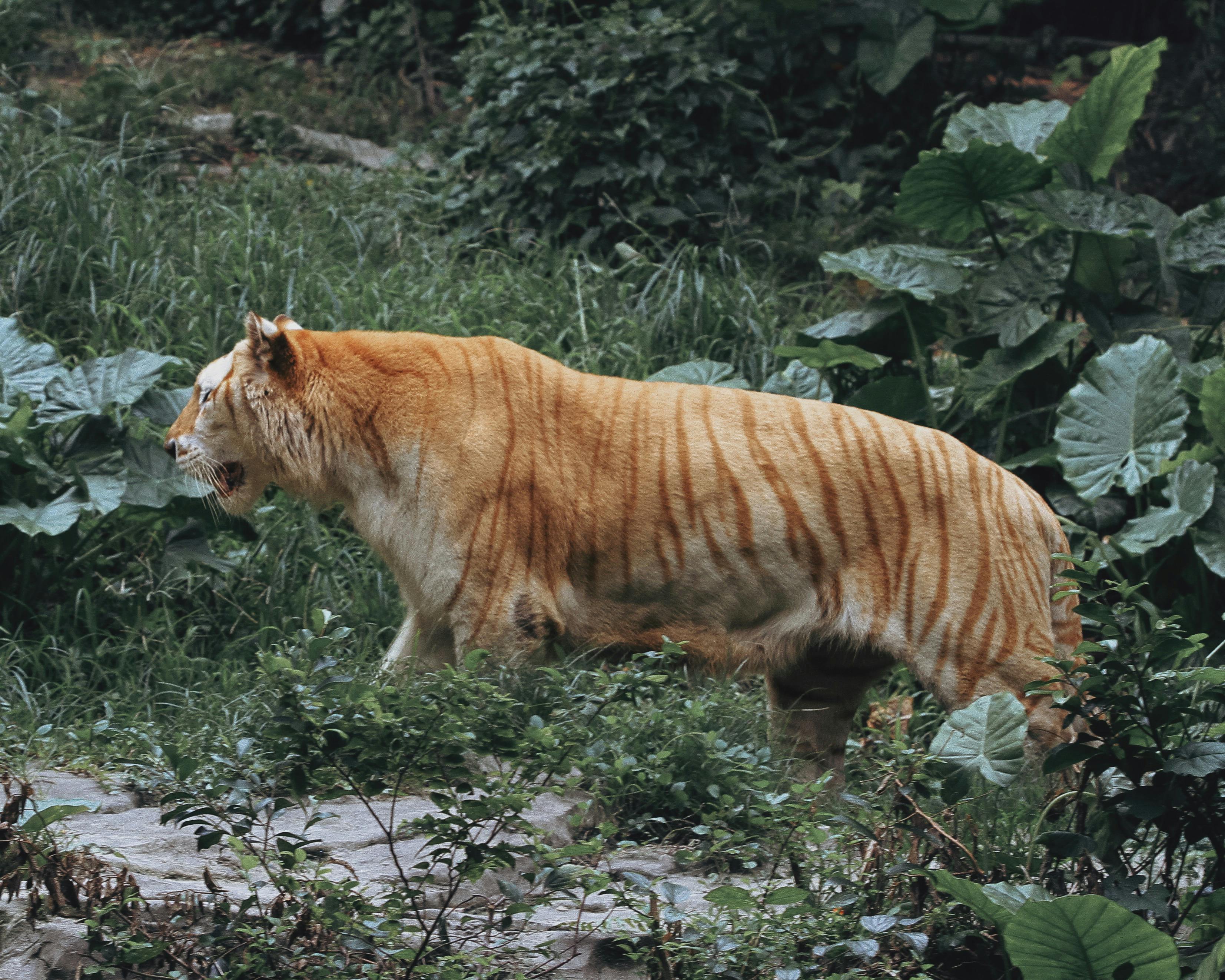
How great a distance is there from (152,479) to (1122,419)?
4008 millimetres

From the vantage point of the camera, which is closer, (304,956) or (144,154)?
(304,956)

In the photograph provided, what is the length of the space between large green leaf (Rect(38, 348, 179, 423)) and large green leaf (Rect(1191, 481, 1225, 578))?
417 cm

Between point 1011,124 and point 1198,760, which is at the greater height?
point 1011,124

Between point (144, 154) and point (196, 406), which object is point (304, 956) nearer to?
point (196, 406)

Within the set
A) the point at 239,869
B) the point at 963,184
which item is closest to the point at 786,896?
the point at 239,869

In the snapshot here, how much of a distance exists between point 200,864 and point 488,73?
20.5ft

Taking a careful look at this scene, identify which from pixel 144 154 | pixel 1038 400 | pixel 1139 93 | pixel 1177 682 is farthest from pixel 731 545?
pixel 144 154

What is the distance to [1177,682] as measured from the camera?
110 inches

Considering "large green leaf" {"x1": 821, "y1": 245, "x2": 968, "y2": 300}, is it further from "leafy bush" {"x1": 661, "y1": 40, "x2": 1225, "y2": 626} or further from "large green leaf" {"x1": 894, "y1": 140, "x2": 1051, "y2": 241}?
"large green leaf" {"x1": 894, "y1": 140, "x2": 1051, "y2": 241}

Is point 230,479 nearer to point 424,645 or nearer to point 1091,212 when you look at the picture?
point 424,645

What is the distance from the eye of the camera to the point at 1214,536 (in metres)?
5.36

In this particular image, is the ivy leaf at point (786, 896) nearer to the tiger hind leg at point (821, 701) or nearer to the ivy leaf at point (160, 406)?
the tiger hind leg at point (821, 701)

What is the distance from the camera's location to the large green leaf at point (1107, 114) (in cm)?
612

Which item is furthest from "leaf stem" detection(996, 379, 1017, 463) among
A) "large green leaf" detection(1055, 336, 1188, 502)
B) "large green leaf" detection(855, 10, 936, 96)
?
"large green leaf" detection(855, 10, 936, 96)
